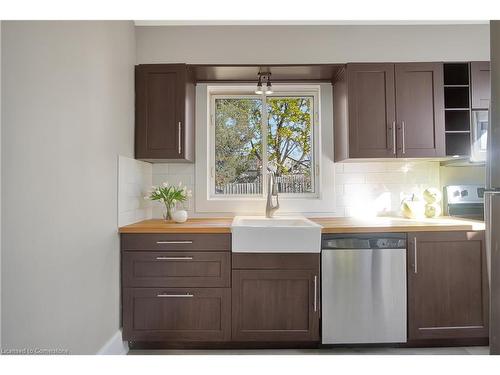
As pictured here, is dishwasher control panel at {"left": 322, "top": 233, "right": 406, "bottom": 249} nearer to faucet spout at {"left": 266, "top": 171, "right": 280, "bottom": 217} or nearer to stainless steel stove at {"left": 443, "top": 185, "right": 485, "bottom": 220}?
faucet spout at {"left": 266, "top": 171, "right": 280, "bottom": 217}

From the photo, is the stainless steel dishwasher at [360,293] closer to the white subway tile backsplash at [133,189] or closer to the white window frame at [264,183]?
the white window frame at [264,183]

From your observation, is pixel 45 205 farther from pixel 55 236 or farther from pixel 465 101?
pixel 465 101

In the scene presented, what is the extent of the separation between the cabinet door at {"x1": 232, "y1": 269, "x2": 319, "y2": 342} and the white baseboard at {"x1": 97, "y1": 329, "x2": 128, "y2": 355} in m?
0.75

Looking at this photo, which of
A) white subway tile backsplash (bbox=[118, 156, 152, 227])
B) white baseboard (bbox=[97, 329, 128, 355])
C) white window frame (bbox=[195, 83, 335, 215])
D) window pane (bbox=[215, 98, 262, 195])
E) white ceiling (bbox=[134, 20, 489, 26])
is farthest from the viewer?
window pane (bbox=[215, 98, 262, 195])

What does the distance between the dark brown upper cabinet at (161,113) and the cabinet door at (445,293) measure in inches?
73.8

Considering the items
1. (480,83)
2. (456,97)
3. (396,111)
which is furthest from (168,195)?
(480,83)

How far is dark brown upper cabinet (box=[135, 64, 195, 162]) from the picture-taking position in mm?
2404

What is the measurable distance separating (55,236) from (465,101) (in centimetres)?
294

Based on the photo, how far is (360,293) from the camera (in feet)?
6.78

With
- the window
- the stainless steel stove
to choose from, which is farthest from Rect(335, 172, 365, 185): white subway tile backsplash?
the stainless steel stove

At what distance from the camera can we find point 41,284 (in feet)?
4.40

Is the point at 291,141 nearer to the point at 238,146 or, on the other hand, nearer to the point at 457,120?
the point at 238,146

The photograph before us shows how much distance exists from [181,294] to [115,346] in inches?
20.2

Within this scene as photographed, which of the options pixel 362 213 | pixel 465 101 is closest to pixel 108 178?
pixel 362 213
